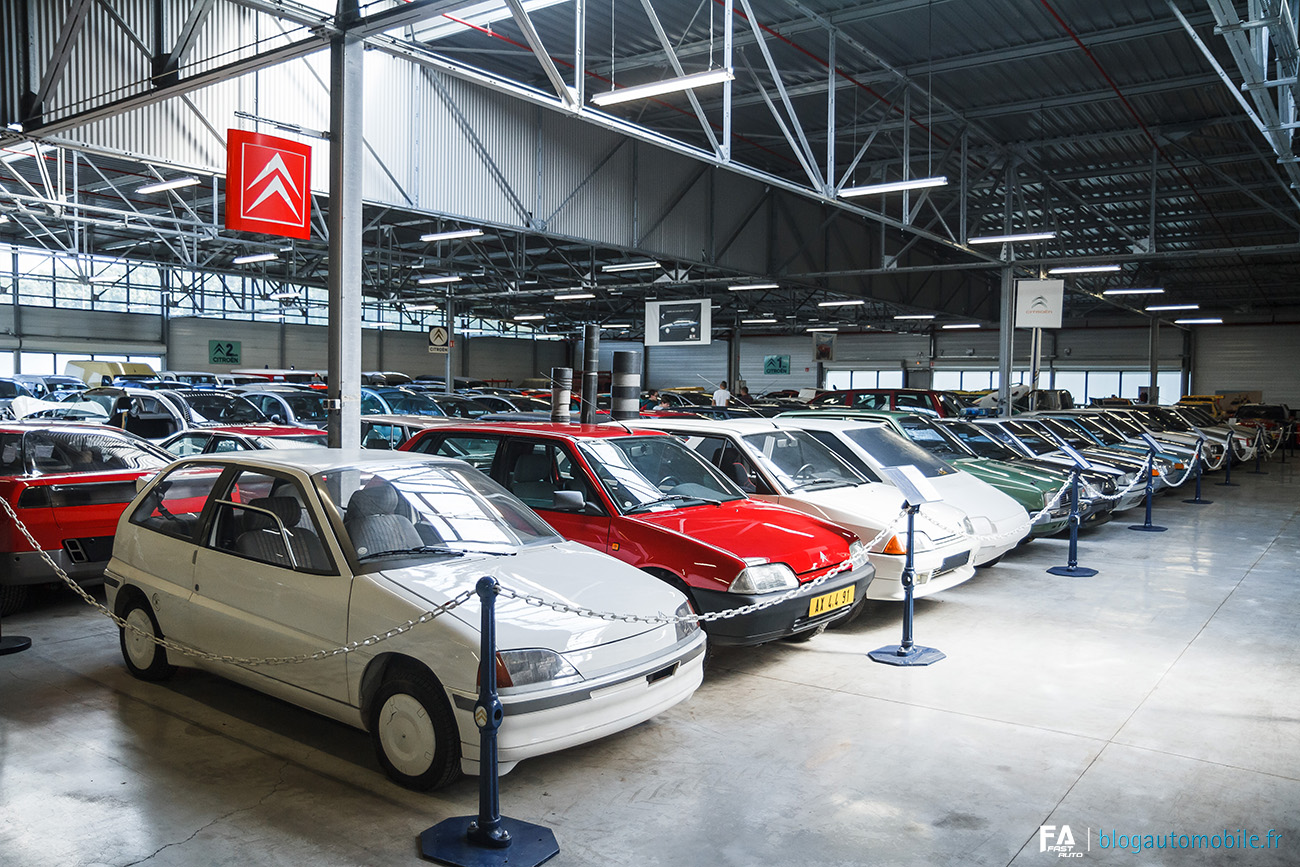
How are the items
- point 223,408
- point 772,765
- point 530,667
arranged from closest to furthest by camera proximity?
point 530,667
point 772,765
point 223,408

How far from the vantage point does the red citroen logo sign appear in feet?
24.0

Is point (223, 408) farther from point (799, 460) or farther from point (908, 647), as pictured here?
point (908, 647)

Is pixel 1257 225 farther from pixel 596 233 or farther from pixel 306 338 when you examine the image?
pixel 306 338

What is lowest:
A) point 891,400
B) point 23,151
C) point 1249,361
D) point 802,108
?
point 891,400

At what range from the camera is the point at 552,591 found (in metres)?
4.01

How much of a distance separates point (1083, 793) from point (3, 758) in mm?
4790

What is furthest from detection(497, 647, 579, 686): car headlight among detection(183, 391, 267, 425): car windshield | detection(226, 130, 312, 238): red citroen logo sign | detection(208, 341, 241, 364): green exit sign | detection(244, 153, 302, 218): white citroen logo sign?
detection(208, 341, 241, 364): green exit sign

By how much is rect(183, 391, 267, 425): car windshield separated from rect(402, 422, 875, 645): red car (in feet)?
21.2

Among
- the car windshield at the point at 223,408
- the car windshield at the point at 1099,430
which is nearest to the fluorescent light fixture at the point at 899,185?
the car windshield at the point at 1099,430

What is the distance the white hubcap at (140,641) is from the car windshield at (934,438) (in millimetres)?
7826

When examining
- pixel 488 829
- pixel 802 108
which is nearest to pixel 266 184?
pixel 488 829

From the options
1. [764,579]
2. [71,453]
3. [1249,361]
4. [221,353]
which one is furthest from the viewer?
[1249,361]

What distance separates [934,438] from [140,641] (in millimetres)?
8366

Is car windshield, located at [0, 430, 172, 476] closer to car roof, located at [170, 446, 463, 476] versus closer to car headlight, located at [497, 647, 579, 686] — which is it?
car roof, located at [170, 446, 463, 476]
